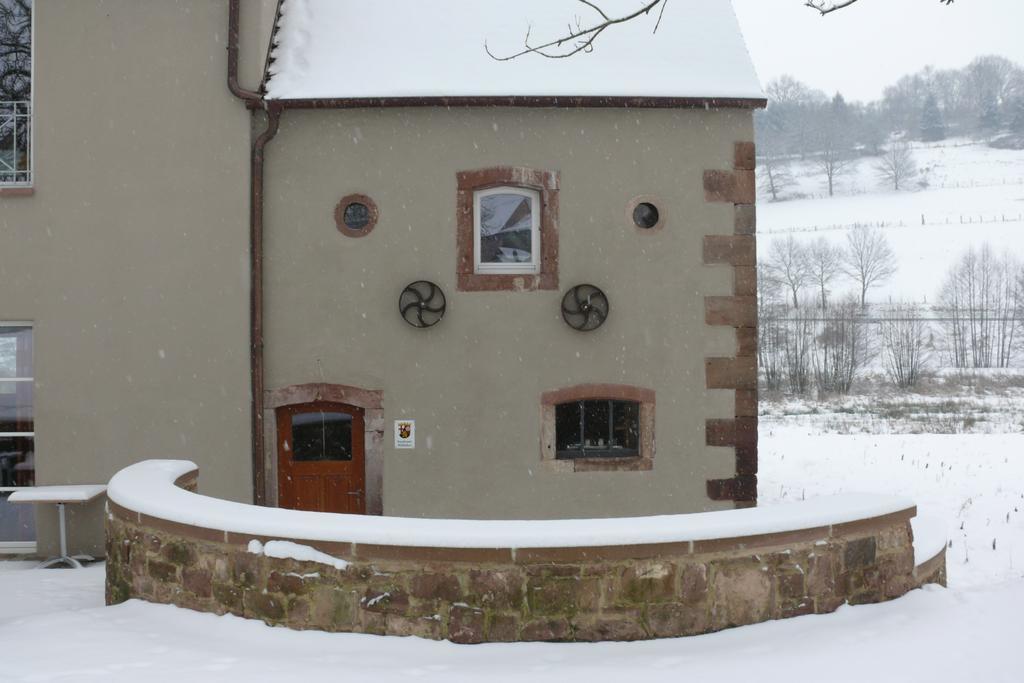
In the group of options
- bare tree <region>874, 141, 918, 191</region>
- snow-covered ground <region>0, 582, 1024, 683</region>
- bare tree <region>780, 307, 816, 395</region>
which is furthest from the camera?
bare tree <region>874, 141, 918, 191</region>

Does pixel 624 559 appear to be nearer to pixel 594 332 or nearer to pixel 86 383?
pixel 594 332

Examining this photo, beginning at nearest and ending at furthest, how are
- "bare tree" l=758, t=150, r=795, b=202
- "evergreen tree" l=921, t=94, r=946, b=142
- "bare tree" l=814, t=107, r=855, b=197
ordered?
"bare tree" l=758, t=150, r=795, b=202 → "bare tree" l=814, t=107, r=855, b=197 → "evergreen tree" l=921, t=94, r=946, b=142

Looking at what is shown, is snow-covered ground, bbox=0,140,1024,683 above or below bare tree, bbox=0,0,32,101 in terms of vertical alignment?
below

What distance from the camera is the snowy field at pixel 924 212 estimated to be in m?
51.4

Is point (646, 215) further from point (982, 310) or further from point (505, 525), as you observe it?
point (982, 310)

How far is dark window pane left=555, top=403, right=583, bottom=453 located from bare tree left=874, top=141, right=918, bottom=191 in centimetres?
7390

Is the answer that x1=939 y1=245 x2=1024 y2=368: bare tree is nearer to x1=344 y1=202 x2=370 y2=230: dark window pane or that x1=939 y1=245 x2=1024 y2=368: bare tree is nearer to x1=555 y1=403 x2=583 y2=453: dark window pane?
x1=555 y1=403 x2=583 y2=453: dark window pane

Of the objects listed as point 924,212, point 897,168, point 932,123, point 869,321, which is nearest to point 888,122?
point 932,123

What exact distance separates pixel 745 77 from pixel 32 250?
6.76 meters

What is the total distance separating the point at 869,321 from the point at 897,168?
4645 centimetres

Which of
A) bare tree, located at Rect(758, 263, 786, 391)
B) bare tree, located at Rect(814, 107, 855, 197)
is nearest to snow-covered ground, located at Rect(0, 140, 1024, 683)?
bare tree, located at Rect(758, 263, 786, 391)

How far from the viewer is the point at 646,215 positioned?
30.4ft

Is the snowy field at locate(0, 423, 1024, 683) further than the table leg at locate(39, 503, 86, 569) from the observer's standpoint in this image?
No

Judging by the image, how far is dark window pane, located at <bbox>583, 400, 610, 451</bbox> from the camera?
9328mm
